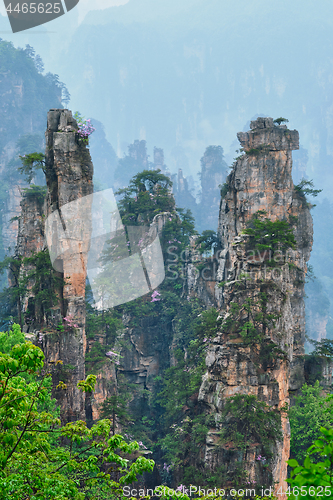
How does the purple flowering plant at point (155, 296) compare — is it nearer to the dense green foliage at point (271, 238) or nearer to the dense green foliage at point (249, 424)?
the dense green foliage at point (271, 238)

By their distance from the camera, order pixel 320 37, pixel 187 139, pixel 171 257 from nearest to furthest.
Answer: pixel 171 257 → pixel 320 37 → pixel 187 139

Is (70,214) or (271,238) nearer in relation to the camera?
(70,214)

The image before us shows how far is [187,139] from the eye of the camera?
136375 mm

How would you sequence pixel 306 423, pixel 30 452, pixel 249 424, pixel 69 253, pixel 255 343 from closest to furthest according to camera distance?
pixel 30 452, pixel 249 424, pixel 255 343, pixel 69 253, pixel 306 423

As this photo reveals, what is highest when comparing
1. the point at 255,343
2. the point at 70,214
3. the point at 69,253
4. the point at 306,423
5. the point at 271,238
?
the point at 70,214

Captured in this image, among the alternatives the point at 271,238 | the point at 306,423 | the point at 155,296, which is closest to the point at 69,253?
the point at 271,238

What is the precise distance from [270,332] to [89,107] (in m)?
134

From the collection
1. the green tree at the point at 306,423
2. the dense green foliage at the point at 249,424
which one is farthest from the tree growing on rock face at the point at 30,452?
the green tree at the point at 306,423

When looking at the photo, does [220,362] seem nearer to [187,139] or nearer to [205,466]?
[205,466]

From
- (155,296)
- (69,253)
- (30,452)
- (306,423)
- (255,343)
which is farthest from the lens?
(155,296)

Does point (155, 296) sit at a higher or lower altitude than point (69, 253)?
higher

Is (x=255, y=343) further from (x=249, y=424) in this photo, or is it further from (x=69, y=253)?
(x=69, y=253)

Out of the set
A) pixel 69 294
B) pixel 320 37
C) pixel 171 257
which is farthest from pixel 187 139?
pixel 69 294

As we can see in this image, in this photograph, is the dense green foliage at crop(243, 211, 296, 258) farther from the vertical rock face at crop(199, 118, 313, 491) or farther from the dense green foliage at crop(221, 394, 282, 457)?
the dense green foliage at crop(221, 394, 282, 457)
